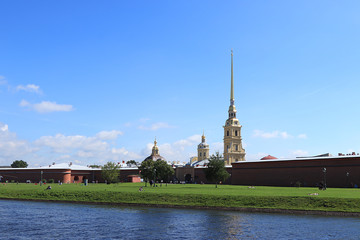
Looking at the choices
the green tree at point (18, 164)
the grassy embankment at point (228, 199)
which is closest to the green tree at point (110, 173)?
the grassy embankment at point (228, 199)

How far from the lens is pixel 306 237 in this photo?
75.3ft

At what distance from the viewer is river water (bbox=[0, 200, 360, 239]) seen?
23.3 m

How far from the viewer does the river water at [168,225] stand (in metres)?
23.3

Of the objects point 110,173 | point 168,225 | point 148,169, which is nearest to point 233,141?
point 110,173

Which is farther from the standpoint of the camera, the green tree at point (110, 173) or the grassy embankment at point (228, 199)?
the green tree at point (110, 173)

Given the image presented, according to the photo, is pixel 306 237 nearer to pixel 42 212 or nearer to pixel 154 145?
pixel 42 212

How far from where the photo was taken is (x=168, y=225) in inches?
1065

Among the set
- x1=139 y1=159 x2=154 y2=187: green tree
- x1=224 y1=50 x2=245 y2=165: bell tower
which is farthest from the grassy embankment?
x1=224 y1=50 x2=245 y2=165: bell tower

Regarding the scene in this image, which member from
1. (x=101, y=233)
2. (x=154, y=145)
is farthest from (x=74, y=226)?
(x=154, y=145)

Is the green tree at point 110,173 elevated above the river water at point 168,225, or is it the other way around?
the green tree at point 110,173

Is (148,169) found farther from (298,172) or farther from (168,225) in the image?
(168,225)

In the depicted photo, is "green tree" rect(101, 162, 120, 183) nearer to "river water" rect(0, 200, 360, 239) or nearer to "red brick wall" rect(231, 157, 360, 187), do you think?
"red brick wall" rect(231, 157, 360, 187)

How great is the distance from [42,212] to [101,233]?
13533 mm

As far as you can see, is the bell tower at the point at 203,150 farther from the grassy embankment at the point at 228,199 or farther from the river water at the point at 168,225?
the river water at the point at 168,225
